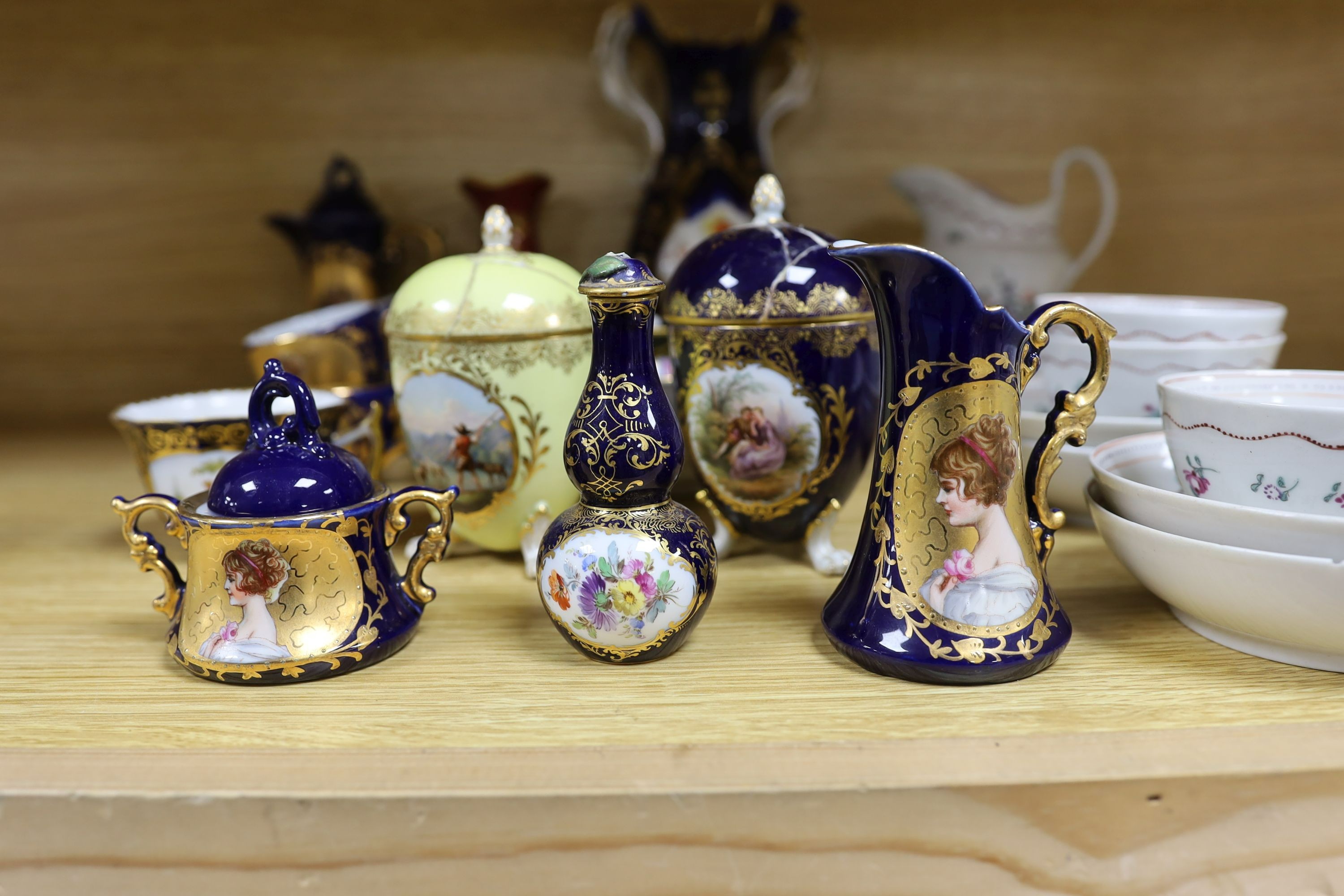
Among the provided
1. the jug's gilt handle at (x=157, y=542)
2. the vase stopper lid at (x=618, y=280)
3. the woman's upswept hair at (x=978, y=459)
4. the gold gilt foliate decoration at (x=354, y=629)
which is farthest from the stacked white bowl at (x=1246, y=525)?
the jug's gilt handle at (x=157, y=542)

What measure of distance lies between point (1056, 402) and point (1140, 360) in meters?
0.25

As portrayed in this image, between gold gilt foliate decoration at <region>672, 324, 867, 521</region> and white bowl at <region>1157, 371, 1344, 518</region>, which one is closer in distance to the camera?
white bowl at <region>1157, 371, 1344, 518</region>

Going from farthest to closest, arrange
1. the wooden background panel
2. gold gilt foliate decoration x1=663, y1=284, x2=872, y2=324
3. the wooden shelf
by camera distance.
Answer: the wooden background panel
gold gilt foliate decoration x1=663, y1=284, x2=872, y2=324
the wooden shelf

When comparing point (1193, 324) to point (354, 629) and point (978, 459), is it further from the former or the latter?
point (354, 629)

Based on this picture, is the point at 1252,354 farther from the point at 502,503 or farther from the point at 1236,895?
the point at 502,503

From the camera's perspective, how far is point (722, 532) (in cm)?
76

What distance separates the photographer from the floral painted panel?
0.54 meters

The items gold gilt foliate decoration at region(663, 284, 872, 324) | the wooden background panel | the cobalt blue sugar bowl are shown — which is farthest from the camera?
the wooden background panel

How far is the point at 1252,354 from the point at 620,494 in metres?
0.52

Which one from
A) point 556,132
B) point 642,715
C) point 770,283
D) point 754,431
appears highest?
point 556,132

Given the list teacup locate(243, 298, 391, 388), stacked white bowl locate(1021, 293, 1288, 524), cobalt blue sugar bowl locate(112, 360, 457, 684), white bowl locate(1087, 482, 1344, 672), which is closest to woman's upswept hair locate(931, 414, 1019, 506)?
white bowl locate(1087, 482, 1344, 672)

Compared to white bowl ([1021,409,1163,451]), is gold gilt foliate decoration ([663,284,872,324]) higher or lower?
higher

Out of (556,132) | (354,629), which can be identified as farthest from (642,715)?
(556,132)

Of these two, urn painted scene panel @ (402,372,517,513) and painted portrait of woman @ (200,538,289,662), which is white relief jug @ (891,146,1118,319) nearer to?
urn painted scene panel @ (402,372,517,513)
